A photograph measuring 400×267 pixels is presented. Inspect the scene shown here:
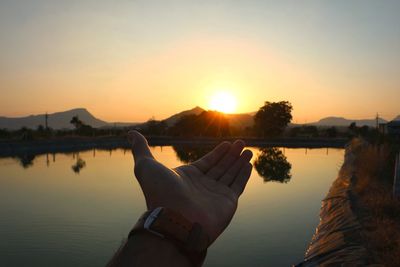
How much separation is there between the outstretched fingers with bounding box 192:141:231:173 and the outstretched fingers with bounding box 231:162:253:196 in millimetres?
211

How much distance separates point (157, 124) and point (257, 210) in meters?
56.0

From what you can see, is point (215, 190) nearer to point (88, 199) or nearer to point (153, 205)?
point (153, 205)

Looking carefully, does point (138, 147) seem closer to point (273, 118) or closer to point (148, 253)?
point (148, 253)

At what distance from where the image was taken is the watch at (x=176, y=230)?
62.2 inches

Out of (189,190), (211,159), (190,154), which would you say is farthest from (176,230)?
(190,154)

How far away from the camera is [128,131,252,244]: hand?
2082 mm

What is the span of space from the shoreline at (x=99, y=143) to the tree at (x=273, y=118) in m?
9.22

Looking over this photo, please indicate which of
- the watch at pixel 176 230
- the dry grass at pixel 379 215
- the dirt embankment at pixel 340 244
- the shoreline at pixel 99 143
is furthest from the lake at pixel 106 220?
the shoreline at pixel 99 143

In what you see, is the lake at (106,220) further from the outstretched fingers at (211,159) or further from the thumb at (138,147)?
the thumb at (138,147)

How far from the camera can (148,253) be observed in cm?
156

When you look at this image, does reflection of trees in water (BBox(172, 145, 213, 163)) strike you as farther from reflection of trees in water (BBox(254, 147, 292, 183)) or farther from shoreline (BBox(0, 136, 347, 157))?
shoreline (BBox(0, 136, 347, 157))

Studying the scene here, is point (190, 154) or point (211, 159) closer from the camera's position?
point (211, 159)

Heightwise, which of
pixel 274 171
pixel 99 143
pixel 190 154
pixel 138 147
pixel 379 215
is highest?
pixel 138 147

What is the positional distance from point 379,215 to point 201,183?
568 cm
